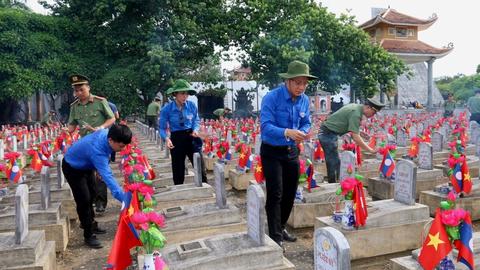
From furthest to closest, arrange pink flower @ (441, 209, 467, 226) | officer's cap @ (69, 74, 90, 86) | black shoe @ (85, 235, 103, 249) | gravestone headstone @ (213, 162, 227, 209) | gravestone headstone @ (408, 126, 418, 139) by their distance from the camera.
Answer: gravestone headstone @ (408, 126, 418, 139) → officer's cap @ (69, 74, 90, 86) → black shoe @ (85, 235, 103, 249) → gravestone headstone @ (213, 162, 227, 209) → pink flower @ (441, 209, 467, 226)

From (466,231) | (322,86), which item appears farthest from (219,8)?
(466,231)

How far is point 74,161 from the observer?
4621mm

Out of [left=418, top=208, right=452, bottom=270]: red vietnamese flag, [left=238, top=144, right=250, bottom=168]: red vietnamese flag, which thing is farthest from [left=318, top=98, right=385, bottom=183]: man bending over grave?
[left=418, top=208, right=452, bottom=270]: red vietnamese flag

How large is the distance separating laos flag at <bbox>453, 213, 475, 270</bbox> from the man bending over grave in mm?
2643

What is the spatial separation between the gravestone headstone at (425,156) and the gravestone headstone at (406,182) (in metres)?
2.61

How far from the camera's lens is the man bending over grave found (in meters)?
5.57

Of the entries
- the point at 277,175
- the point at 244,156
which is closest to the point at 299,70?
the point at 277,175

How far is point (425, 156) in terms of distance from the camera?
7.28 metres

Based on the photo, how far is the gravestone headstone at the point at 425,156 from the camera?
718cm

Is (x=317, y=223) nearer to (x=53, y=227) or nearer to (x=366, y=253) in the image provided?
(x=366, y=253)

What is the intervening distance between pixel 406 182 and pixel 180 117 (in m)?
2.91

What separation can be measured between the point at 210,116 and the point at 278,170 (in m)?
21.8

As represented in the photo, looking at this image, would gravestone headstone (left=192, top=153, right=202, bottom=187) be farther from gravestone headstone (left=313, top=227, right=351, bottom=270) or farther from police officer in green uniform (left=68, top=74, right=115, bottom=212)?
gravestone headstone (left=313, top=227, right=351, bottom=270)

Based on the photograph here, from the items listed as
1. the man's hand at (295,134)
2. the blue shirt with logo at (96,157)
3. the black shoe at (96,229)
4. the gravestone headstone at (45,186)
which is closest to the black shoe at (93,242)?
the black shoe at (96,229)
